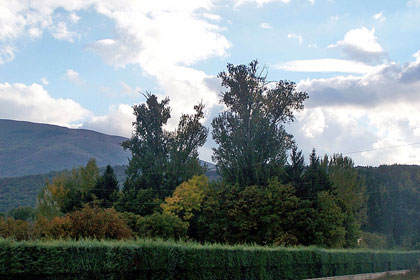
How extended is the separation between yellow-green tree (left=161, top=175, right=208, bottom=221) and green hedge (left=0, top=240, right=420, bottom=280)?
1898 centimetres

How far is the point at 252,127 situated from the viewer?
54.3m

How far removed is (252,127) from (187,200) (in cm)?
1122

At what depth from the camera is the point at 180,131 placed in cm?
6675

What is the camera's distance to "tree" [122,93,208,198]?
202 feet

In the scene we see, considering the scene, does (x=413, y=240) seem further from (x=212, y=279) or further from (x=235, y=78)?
(x=212, y=279)

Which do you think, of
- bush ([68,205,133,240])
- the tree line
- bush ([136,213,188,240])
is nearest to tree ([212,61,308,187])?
the tree line

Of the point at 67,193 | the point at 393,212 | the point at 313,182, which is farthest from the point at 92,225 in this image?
the point at 393,212

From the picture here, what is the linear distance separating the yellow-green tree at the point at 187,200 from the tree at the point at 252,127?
3.54 metres

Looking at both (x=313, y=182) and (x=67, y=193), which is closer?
(x=313, y=182)

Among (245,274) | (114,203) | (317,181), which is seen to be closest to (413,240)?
(317,181)

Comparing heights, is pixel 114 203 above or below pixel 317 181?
below

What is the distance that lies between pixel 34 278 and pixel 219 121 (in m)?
41.8

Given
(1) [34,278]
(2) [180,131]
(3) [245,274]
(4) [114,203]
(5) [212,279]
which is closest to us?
(1) [34,278]

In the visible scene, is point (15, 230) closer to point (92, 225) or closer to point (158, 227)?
point (92, 225)
